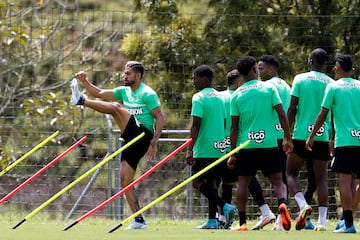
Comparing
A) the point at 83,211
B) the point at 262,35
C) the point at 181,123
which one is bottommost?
the point at 83,211

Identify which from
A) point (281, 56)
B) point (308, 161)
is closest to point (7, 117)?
point (281, 56)

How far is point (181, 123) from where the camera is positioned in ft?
67.0

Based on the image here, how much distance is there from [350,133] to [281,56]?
266 inches

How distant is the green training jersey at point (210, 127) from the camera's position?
15.5 m

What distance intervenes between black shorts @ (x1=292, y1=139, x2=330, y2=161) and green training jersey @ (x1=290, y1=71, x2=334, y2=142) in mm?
54

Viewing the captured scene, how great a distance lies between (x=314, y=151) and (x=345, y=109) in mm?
1004

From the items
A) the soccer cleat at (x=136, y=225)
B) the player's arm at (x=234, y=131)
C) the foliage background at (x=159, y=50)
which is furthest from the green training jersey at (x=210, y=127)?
the foliage background at (x=159, y=50)

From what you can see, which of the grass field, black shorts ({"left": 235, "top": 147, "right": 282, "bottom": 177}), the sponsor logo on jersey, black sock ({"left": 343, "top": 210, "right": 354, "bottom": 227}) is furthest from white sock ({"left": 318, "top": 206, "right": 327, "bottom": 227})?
the sponsor logo on jersey

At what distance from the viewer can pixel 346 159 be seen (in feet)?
46.1

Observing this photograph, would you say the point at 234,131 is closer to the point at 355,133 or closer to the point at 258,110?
the point at 258,110

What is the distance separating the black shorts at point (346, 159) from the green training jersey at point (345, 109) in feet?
0.21

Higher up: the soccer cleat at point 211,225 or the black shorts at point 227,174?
the black shorts at point 227,174

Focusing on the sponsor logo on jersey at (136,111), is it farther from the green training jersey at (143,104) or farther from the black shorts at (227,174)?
the black shorts at (227,174)

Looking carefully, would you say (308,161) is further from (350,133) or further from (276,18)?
(276,18)
